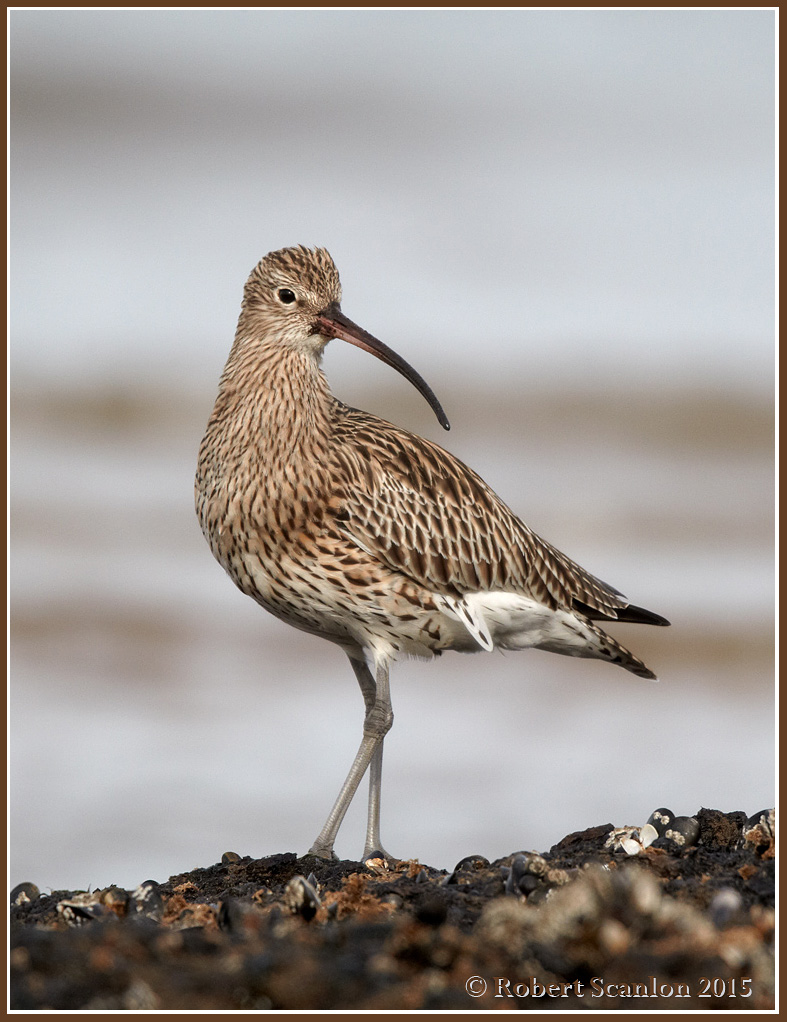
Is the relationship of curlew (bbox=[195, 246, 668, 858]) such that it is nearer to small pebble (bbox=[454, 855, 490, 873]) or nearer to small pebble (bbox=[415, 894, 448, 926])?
small pebble (bbox=[454, 855, 490, 873])

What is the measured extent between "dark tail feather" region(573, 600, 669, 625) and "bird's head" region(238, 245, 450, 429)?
1.59m

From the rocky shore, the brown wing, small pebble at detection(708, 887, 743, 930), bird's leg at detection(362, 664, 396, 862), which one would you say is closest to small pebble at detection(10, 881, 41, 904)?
the rocky shore

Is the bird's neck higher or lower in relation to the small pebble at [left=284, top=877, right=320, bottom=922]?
higher

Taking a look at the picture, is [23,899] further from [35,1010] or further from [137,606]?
[137,606]

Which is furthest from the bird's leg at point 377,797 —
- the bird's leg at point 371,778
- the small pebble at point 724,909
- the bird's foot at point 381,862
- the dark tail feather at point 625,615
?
the small pebble at point 724,909

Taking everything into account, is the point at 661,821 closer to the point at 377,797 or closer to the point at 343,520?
the point at 377,797

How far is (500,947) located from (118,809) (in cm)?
779

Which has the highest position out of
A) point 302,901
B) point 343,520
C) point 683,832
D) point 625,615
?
point 343,520

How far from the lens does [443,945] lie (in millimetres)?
4637

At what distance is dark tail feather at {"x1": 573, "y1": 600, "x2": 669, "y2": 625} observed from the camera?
328 inches

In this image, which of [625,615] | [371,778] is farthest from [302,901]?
[625,615]

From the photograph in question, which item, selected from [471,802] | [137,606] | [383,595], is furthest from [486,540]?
[137,606]

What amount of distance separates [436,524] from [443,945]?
3.33m

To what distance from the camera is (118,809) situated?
11.8 m
